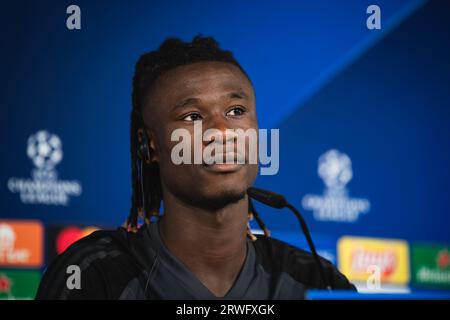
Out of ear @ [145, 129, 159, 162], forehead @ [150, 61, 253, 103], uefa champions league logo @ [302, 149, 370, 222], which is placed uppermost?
forehead @ [150, 61, 253, 103]

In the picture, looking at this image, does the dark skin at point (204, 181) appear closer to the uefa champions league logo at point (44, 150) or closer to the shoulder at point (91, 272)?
the shoulder at point (91, 272)

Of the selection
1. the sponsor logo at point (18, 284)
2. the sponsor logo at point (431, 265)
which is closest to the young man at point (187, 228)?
the sponsor logo at point (18, 284)

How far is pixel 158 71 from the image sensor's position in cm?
209

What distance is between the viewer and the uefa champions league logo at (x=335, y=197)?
2.41 m

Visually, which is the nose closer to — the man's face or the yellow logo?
the man's face

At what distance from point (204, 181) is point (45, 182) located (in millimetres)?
667

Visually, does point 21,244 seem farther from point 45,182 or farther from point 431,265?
point 431,265

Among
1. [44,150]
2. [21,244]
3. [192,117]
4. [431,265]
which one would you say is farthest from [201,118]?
[431,265]

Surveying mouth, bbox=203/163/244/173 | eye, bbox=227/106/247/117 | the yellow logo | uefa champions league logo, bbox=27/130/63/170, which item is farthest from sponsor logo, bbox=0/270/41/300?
the yellow logo

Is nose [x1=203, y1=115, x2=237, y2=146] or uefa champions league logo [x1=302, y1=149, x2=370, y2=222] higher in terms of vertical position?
nose [x1=203, y1=115, x2=237, y2=146]

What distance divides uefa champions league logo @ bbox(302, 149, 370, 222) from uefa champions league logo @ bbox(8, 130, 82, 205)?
0.87m

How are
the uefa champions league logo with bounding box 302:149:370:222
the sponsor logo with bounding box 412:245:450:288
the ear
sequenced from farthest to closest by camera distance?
the sponsor logo with bounding box 412:245:450:288, the uefa champions league logo with bounding box 302:149:370:222, the ear

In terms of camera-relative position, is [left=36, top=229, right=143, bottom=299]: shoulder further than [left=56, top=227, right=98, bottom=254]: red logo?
No

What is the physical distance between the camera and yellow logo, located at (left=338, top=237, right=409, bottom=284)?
2.40 metres
